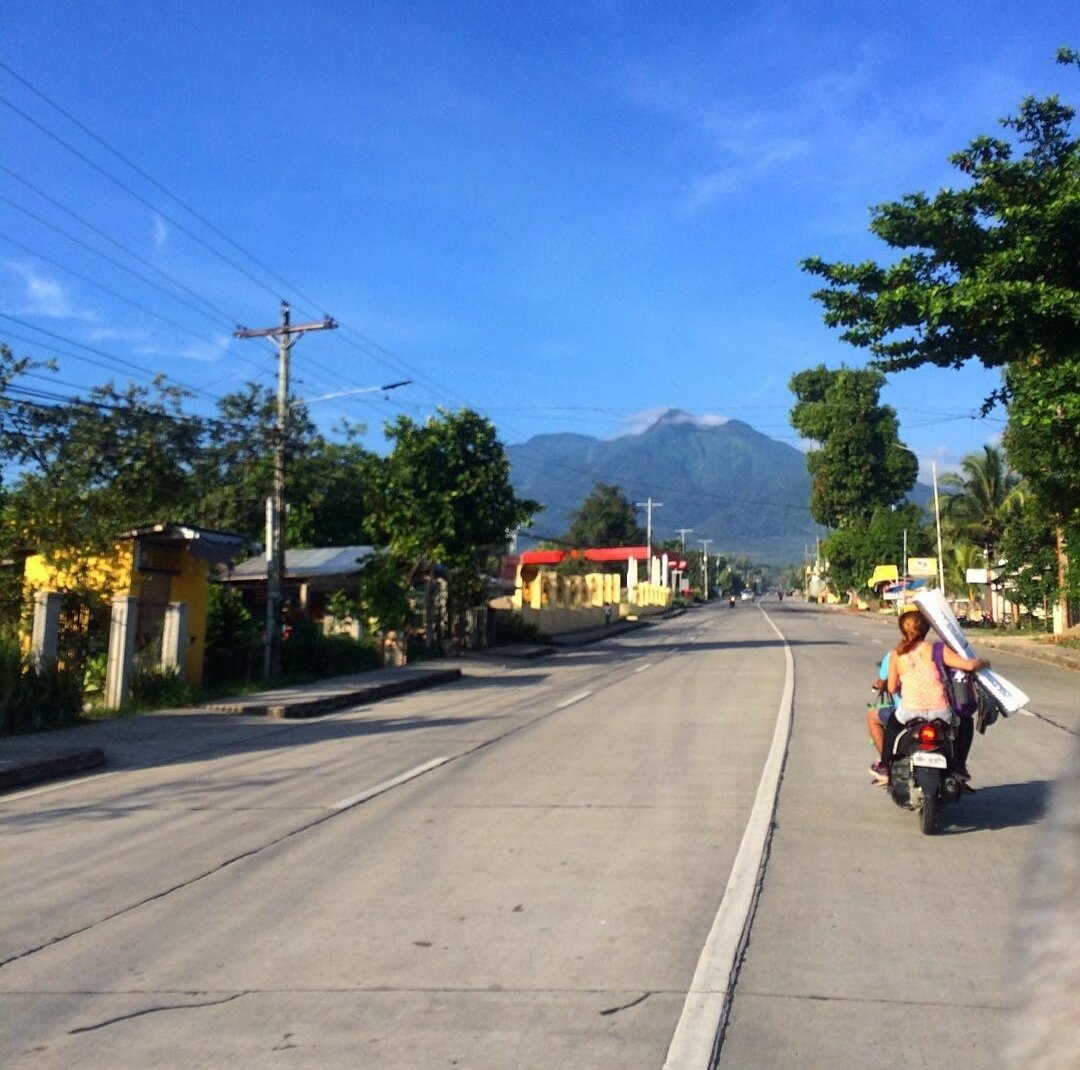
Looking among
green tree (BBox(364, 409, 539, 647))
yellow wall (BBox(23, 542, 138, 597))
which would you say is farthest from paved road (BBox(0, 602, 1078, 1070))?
green tree (BBox(364, 409, 539, 647))

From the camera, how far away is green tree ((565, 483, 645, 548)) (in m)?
117

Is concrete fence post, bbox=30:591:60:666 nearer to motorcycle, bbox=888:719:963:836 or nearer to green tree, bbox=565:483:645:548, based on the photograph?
motorcycle, bbox=888:719:963:836

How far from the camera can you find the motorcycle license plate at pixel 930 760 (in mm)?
7965

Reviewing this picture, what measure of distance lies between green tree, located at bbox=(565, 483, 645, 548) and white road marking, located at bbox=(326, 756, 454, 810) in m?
103

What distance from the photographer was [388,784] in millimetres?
10922

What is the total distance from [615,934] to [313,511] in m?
39.3

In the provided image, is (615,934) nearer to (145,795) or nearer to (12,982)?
(12,982)

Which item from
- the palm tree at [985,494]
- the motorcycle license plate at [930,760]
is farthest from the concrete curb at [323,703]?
the palm tree at [985,494]

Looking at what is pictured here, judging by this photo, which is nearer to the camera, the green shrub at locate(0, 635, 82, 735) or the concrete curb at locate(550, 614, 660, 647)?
the green shrub at locate(0, 635, 82, 735)

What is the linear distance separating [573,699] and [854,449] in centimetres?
6576

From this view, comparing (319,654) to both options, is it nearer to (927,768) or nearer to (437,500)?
(437,500)

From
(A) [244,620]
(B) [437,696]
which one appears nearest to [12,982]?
(B) [437,696]

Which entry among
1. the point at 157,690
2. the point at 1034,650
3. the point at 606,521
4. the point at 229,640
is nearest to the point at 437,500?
the point at 229,640

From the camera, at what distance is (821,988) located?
505 cm
